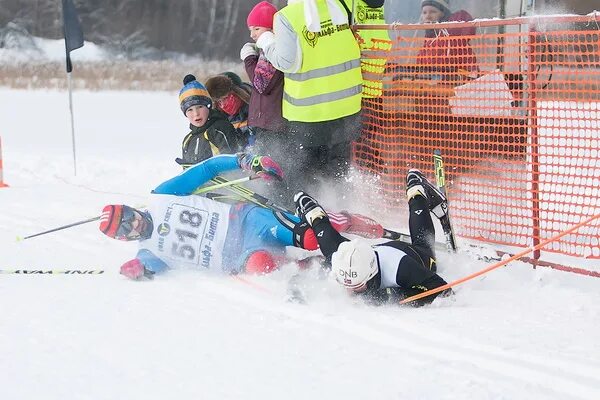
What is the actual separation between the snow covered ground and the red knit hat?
200 cm

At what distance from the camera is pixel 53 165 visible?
1173 cm

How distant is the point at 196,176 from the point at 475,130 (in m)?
2.20

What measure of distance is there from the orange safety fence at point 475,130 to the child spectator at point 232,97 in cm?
104

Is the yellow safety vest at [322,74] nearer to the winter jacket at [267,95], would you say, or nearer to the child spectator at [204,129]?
the winter jacket at [267,95]

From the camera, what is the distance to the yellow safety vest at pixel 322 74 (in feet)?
21.1

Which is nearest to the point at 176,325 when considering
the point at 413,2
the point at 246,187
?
the point at 246,187

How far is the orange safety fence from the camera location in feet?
20.4

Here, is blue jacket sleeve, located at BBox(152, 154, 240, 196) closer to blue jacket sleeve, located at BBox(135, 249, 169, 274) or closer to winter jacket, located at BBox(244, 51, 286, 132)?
blue jacket sleeve, located at BBox(135, 249, 169, 274)

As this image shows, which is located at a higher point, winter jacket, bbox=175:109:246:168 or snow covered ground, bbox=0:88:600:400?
winter jacket, bbox=175:109:246:168

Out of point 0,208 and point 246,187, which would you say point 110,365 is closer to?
point 246,187

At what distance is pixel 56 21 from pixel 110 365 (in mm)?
25115

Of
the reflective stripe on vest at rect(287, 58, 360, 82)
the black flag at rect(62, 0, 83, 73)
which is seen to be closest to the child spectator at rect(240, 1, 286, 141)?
the reflective stripe on vest at rect(287, 58, 360, 82)

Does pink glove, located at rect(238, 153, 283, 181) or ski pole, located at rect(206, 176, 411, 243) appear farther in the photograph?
ski pole, located at rect(206, 176, 411, 243)

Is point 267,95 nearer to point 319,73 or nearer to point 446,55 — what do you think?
point 319,73
